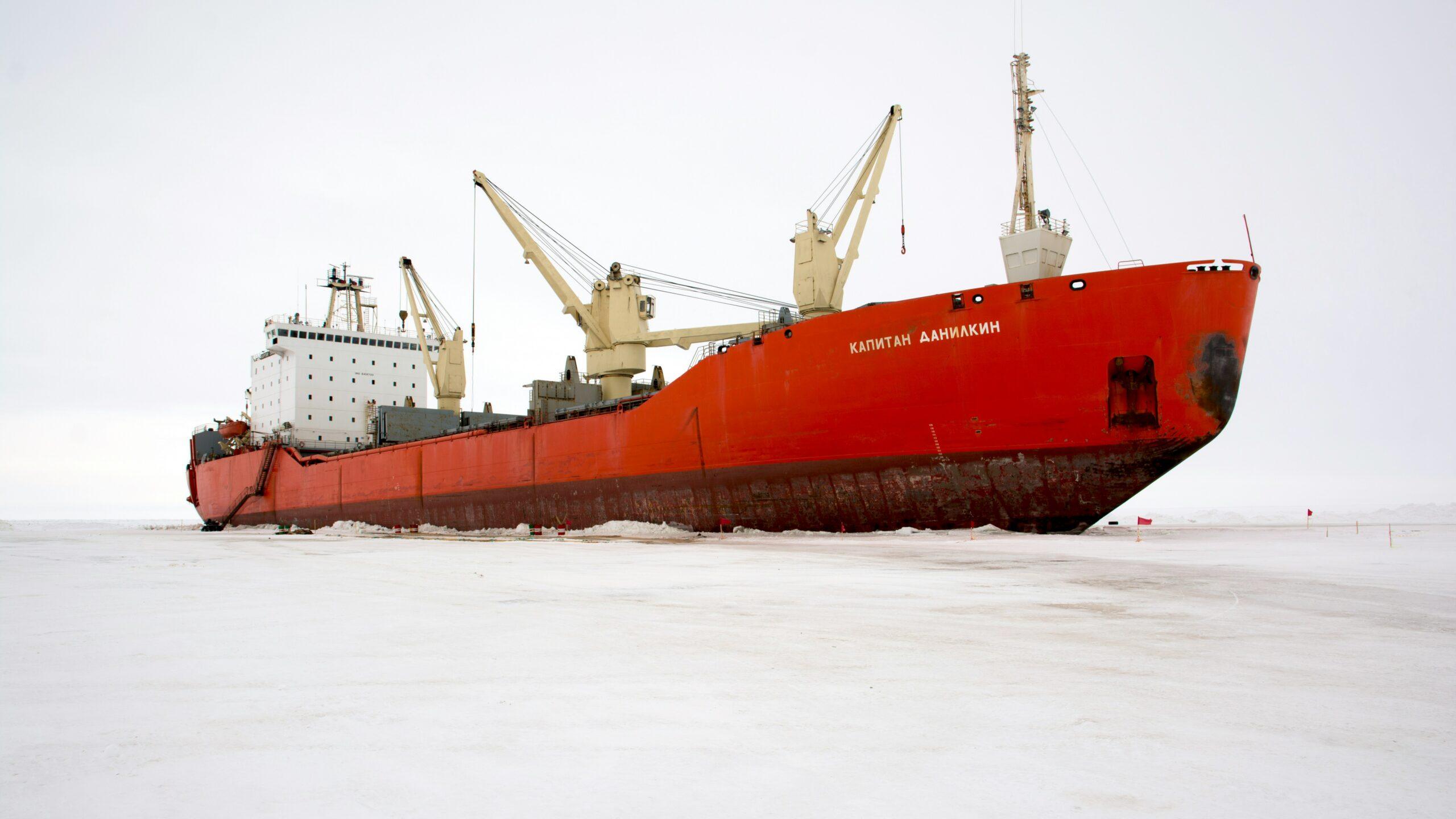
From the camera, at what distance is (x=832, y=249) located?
2030cm

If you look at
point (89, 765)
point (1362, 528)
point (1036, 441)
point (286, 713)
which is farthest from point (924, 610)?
point (1362, 528)

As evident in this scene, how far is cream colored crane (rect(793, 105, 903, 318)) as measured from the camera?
2005 cm

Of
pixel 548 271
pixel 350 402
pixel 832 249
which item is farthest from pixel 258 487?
pixel 832 249

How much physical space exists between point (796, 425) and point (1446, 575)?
33.5 ft

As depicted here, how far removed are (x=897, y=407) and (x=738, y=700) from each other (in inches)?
478

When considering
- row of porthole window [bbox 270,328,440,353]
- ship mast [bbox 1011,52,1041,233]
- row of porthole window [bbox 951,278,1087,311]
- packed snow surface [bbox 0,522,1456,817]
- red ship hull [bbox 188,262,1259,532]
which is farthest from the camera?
row of porthole window [bbox 270,328,440,353]

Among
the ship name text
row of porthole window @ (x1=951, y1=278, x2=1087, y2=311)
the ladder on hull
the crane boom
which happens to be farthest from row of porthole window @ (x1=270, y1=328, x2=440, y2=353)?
row of porthole window @ (x1=951, y1=278, x2=1087, y2=311)

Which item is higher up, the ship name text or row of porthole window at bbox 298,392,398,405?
row of porthole window at bbox 298,392,398,405

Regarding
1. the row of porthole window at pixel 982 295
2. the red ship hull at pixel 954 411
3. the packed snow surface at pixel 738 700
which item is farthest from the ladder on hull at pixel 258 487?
the row of porthole window at pixel 982 295

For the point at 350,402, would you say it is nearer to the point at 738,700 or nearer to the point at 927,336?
the point at 927,336

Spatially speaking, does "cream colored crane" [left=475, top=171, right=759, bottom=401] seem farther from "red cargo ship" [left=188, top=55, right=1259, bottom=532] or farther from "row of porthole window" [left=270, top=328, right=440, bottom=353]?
"row of porthole window" [left=270, top=328, right=440, bottom=353]

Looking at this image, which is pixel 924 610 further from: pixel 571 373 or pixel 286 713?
pixel 571 373

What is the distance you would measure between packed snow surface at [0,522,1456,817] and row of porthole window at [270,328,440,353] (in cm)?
3010

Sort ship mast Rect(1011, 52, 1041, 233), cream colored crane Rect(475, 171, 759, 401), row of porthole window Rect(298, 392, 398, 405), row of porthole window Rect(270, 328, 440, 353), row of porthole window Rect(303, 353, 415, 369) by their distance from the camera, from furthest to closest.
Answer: row of porthole window Rect(303, 353, 415, 369)
row of porthole window Rect(298, 392, 398, 405)
row of porthole window Rect(270, 328, 440, 353)
cream colored crane Rect(475, 171, 759, 401)
ship mast Rect(1011, 52, 1041, 233)
